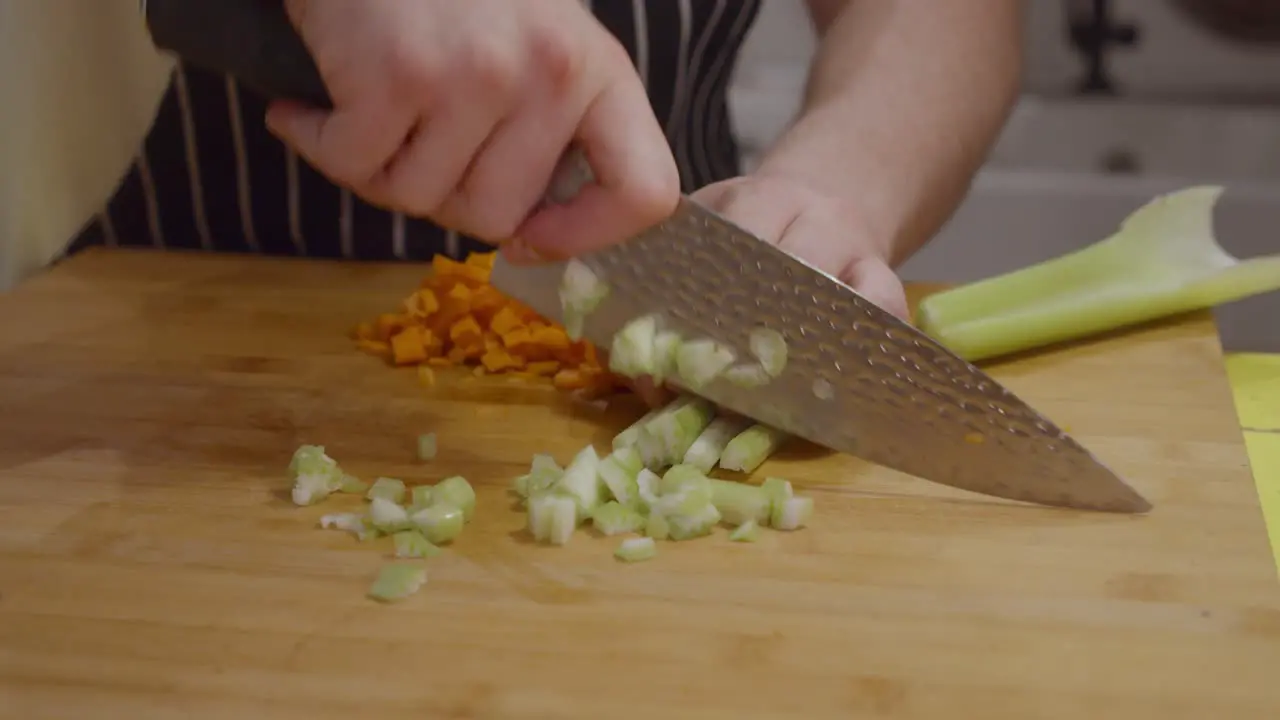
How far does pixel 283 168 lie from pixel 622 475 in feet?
2.21

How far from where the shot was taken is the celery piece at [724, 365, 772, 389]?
0.89 metres

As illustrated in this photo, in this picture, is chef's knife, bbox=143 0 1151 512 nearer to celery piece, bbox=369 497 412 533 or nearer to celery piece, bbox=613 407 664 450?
celery piece, bbox=613 407 664 450

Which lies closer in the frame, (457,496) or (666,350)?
(457,496)

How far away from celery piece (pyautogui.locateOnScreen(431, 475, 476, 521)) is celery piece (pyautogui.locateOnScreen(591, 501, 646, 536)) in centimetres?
8

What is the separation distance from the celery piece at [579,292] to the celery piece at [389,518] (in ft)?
0.70

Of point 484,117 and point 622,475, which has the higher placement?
point 484,117

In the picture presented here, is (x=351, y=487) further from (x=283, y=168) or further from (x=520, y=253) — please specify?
(x=283, y=168)

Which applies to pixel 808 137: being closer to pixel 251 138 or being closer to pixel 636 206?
pixel 636 206

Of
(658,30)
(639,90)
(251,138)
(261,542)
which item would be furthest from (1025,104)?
(261,542)

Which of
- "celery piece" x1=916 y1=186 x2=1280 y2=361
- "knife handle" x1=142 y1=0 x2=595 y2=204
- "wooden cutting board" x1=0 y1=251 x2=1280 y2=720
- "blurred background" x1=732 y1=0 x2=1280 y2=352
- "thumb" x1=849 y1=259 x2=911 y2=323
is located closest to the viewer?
"wooden cutting board" x1=0 y1=251 x2=1280 y2=720

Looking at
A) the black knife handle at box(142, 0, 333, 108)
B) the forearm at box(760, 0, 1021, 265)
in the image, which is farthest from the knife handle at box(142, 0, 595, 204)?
the forearm at box(760, 0, 1021, 265)

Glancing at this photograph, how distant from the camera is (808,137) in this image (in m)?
1.19

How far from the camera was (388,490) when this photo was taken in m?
0.84

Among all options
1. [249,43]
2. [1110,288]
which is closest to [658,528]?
[249,43]
